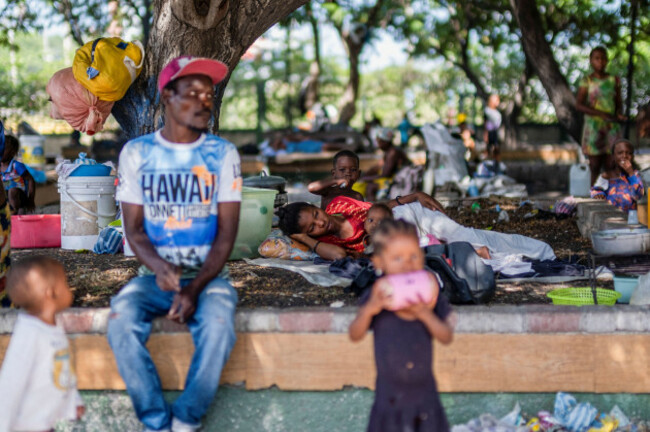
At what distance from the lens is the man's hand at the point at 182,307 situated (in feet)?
12.5

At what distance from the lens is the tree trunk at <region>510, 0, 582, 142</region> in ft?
30.2

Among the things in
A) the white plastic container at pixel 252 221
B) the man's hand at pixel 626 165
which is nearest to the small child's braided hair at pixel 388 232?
the white plastic container at pixel 252 221

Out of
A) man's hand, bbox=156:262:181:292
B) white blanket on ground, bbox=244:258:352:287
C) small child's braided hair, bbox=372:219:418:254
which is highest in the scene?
small child's braided hair, bbox=372:219:418:254

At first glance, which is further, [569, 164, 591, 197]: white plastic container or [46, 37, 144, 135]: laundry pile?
[569, 164, 591, 197]: white plastic container

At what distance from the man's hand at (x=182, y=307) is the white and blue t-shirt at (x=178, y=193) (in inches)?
10.2

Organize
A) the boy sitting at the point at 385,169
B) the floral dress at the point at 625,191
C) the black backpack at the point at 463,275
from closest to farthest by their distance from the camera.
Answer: the black backpack at the point at 463,275, the floral dress at the point at 625,191, the boy sitting at the point at 385,169

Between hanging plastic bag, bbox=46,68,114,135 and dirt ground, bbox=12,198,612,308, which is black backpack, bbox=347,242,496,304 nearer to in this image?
dirt ground, bbox=12,198,612,308

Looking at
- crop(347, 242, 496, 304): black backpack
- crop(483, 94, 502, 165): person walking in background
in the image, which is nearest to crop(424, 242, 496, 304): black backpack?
crop(347, 242, 496, 304): black backpack

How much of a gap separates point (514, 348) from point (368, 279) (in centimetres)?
97

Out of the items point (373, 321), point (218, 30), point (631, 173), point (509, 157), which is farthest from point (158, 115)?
point (509, 157)

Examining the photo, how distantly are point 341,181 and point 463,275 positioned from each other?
89.2 inches

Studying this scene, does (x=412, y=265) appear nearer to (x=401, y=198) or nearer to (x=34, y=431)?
(x=34, y=431)

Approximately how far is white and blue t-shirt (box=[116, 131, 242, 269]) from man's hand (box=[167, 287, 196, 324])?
0.26 metres

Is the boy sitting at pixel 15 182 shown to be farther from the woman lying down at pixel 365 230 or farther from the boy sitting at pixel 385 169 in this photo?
the boy sitting at pixel 385 169
